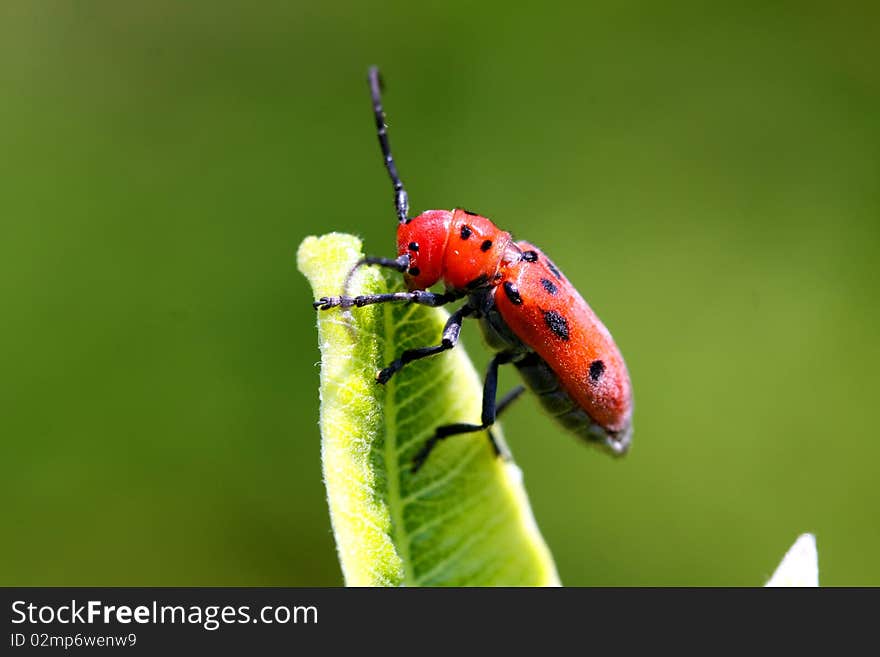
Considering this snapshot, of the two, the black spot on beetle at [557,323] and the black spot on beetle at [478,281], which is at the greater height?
the black spot on beetle at [478,281]

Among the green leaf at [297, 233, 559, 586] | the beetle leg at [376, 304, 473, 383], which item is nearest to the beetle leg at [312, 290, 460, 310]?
the green leaf at [297, 233, 559, 586]

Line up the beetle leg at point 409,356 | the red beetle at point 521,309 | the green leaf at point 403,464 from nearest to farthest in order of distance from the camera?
the green leaf at point 403,464
the beetle leg at point 409,356
the red beetle at point 521,309

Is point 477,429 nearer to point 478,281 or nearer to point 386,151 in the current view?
point 478,281

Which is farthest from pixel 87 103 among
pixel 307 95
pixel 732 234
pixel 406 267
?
pixel 732 234

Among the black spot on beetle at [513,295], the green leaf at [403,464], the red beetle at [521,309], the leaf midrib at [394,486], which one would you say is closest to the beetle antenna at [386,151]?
the red beetle at [521,309]

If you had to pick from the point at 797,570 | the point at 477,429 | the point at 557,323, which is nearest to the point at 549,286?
the point at 557,323

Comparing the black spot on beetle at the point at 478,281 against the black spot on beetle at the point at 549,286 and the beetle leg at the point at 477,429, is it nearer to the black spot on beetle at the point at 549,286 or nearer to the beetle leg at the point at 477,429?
the black spot on beetle at the point at 549,286

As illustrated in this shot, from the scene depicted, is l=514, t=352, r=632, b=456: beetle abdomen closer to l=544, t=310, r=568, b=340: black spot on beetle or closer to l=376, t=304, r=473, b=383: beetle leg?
l=544, t=310, r=568, b=340: black spot on beetle
